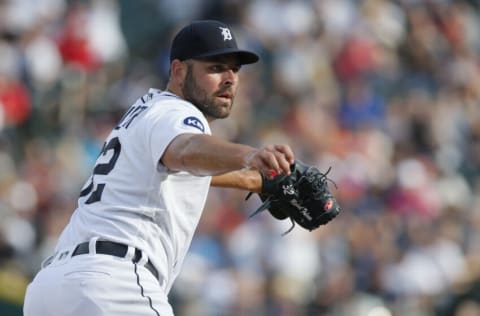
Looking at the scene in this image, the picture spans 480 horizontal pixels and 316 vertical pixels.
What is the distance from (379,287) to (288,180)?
6.64 meters

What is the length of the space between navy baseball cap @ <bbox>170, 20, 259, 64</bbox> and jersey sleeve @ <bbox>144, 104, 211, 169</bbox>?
386 millimetres

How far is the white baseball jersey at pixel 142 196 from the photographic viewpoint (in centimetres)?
482

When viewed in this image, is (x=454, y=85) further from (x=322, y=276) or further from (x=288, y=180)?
(x=288, y=180)

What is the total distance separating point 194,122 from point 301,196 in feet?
2.11

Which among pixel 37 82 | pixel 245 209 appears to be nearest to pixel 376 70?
pixel 245 209

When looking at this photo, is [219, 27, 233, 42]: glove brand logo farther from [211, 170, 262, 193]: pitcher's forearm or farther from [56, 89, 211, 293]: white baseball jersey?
[211, 170, 262, 193]: pitcher's forearm

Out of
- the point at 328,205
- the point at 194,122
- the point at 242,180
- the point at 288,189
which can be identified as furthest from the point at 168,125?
the point at 242,180

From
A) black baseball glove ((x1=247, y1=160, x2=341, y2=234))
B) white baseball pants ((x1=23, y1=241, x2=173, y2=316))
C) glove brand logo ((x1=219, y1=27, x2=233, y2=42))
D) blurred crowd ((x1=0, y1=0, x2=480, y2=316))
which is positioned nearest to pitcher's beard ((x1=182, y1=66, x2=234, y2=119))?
glove brand logo ((x1=219, y1=27, x2=233, y2=42))

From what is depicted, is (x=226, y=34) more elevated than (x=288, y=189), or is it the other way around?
(x=226, y=34)

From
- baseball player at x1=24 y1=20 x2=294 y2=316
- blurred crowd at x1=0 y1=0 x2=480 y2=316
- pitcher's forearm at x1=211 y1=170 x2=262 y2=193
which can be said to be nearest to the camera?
baseball player at x1=24 y1=20 x2=294 y2=316

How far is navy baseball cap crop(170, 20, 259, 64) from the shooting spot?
5051mm

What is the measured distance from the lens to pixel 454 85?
14.4m

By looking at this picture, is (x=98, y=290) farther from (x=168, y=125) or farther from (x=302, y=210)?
(x=302, y=210)

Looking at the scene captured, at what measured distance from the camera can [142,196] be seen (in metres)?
4.88
